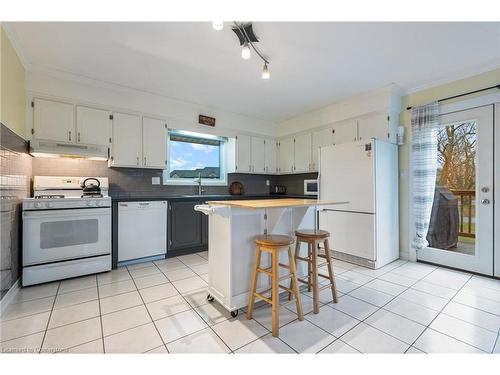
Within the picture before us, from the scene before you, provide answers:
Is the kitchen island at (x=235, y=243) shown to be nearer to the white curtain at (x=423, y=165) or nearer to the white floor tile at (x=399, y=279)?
the white floor tile at (x=399, y=279)

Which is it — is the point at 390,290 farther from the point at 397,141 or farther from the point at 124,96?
the point at 124,96

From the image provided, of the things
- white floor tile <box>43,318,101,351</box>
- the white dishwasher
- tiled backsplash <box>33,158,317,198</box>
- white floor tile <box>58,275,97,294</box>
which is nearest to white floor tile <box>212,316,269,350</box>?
white floor tile <box>43,318,101,351</box>

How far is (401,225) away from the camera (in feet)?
11.4

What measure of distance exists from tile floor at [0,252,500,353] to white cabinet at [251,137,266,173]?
2.74 m

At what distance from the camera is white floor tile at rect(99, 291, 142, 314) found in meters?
2.05

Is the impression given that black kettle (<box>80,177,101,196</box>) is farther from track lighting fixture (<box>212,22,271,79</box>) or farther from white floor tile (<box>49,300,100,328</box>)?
track lighting fixture (<box>212,22,271,79</box>)

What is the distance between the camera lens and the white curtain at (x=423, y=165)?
3125 mm

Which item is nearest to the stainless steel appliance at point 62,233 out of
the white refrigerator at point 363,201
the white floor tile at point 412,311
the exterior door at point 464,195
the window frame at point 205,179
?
the window frame at point 205,179

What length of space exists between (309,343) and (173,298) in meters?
1.33

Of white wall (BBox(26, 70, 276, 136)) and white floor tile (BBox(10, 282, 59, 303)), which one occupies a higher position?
white wall (BBox(26, 70, 276, 136))

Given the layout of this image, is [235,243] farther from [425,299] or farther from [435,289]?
[435,289]

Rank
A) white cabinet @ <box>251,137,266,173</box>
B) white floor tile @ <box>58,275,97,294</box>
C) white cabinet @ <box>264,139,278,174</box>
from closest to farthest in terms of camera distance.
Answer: white floor tile @ <box>58,275,97,294</box>
white cabinet @ <box>251,137,266,173</box>
white cabinet @ <box>264,139,278,174</box>

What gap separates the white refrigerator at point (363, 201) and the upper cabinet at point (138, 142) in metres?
2.65
